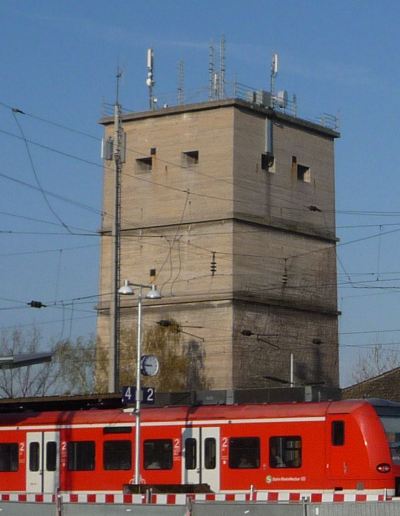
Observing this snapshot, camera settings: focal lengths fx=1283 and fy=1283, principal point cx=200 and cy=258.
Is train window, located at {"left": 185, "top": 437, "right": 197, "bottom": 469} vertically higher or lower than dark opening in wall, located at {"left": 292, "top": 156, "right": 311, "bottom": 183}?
lower

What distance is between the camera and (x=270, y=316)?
86.1m

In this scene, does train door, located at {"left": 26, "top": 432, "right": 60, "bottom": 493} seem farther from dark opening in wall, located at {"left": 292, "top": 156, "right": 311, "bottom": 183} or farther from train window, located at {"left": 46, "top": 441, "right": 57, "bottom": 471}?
dark opening in wall, located at {"left": 292, "top": 156, "right": 311, "bottom": 183}

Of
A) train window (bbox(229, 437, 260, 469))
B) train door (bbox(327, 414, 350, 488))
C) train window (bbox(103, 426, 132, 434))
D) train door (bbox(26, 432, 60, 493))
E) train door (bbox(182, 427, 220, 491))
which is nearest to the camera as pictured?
train door (bbox(327, 414, 350, 488))

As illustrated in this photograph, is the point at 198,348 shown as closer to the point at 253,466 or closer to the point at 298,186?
the point at 298,186

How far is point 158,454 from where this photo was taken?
3803 cm

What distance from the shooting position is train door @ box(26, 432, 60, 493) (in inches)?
1560

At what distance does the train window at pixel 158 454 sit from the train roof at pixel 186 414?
662mm

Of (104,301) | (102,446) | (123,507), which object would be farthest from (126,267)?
(123,507)

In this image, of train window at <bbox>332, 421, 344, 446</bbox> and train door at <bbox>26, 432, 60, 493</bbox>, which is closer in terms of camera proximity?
train window at <bbox>332, 421, 344, 446</bbox>

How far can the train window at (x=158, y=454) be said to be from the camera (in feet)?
124

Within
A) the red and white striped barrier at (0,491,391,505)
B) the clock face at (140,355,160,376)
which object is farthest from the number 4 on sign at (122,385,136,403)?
the red and white striped barrier at (0,491,391,505)

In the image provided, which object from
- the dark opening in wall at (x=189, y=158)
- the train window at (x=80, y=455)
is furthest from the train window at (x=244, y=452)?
the dark opening in wall at (x=189, y=158)

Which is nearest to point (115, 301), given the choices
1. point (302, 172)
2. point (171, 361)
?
point (171, 361)

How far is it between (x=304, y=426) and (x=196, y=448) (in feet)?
12.0
